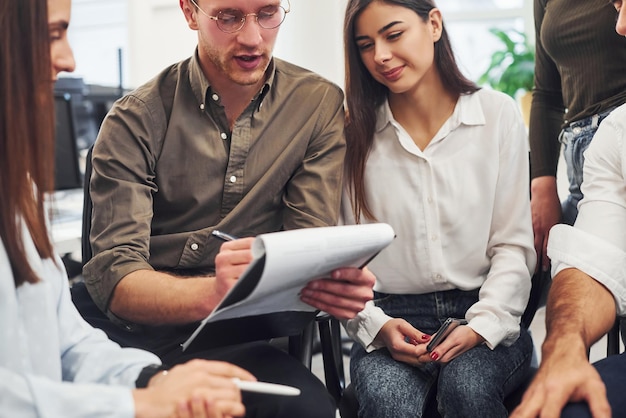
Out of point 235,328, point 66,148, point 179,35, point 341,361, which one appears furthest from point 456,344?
point 179,35

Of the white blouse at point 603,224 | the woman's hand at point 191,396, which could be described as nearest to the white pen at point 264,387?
the woman's hand at point 191,396

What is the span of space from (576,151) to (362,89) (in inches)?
23.2

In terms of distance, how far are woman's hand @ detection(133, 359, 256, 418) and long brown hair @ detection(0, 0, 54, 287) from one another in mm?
248

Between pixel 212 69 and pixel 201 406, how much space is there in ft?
3.29

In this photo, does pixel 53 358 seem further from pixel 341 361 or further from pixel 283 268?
pixel 341 361

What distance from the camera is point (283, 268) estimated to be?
3.80 feet

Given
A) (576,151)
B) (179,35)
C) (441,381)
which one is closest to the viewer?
(441,381)

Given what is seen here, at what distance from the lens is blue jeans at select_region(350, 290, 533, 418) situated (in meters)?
1.54

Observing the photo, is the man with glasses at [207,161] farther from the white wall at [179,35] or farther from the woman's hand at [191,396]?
the white wall at [179,35]

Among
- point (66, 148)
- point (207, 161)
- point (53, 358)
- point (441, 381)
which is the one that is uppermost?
point (207, 161)

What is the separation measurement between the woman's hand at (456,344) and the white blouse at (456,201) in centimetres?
16

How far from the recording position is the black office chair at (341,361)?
1.66 metres

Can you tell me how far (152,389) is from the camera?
43.2 inches

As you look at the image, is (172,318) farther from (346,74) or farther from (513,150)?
(513,150)
